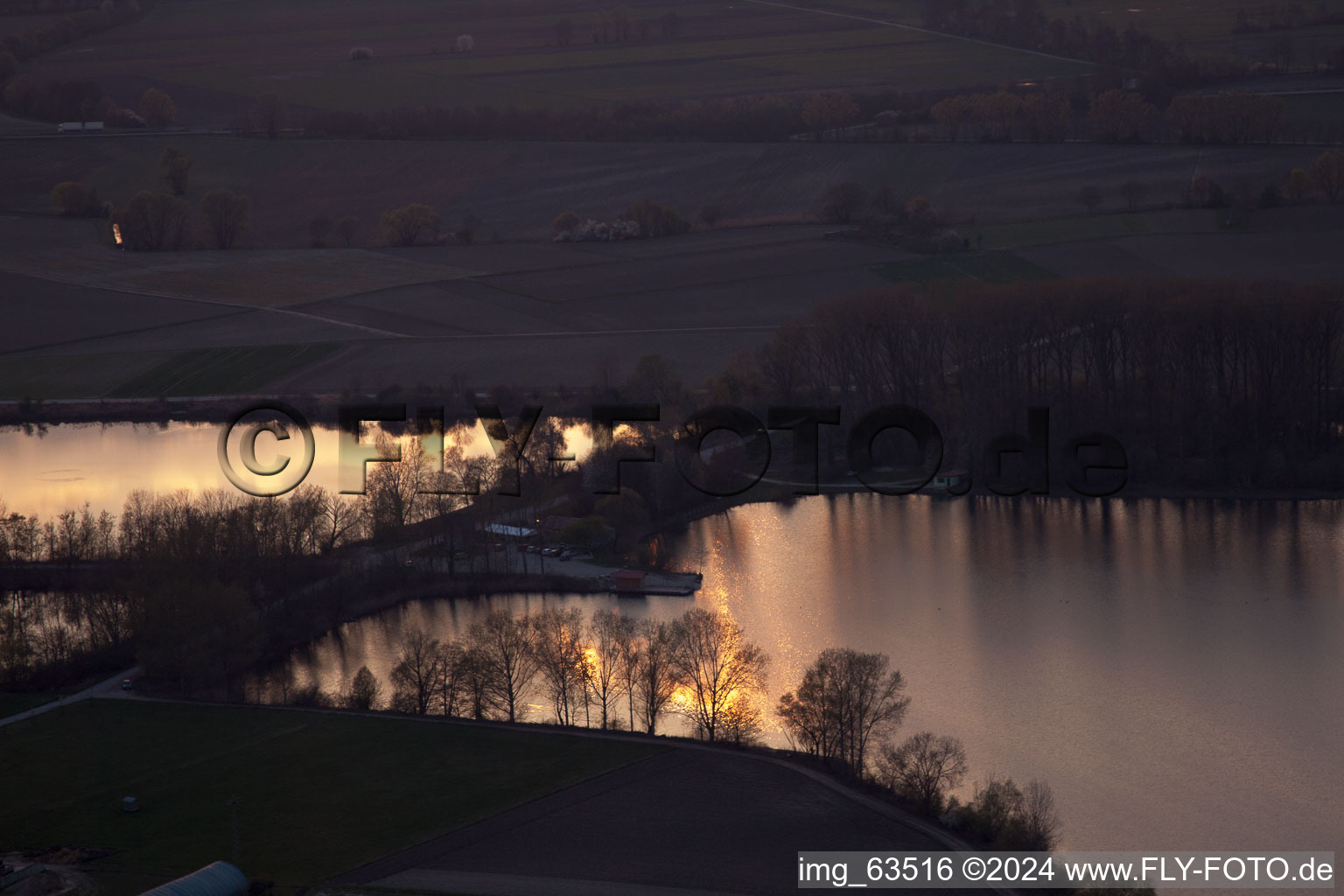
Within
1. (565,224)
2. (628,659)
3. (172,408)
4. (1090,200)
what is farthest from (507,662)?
(1090,200)

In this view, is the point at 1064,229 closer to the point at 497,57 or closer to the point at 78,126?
the point at 497,57

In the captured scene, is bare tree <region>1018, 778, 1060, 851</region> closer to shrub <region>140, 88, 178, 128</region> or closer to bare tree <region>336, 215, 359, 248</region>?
bare tree <region>336, 215, 359, 248</region>

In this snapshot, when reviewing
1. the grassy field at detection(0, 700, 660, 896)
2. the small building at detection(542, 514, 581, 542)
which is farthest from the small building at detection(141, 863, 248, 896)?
the small building at detection(542, 514, 581, 542)

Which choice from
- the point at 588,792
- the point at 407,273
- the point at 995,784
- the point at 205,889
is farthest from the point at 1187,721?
the point at 407,273

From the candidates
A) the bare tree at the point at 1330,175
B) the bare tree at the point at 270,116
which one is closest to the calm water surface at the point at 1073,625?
the bare tree at the point at 1330,175

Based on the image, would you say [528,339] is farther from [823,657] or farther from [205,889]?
[205,889]

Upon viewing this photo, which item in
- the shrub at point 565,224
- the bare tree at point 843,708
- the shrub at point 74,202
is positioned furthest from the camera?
the shrub at point 74,202

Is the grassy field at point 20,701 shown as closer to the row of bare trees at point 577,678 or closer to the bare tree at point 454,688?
the row of bare trees at point 577,678
